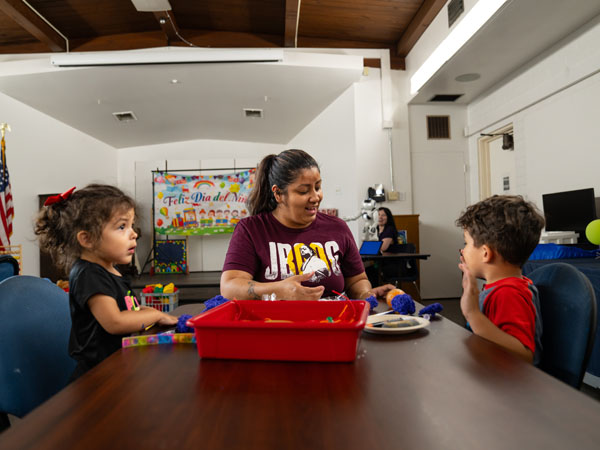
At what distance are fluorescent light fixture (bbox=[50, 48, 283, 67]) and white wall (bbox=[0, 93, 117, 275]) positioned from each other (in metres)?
1.37

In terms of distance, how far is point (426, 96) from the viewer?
213 inches

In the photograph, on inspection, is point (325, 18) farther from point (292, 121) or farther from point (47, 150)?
point (47, 150)

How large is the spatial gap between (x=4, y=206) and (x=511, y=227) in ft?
→ 17.1

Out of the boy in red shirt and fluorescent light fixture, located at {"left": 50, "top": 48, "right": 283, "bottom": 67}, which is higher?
fluorescent light fixture, located at {"left": 50, "top": 48, "right": 283, "bottom": 67}

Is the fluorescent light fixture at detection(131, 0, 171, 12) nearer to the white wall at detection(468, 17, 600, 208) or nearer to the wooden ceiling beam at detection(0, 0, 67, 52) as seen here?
the wooden ceiling beam at detection(0, 0, 67, 52)

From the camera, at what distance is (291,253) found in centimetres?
153

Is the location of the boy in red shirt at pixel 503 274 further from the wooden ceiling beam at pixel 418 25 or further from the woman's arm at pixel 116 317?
the wooden ceiling beam at pixel 418 25

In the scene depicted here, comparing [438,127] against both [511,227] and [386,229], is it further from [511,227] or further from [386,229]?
[511,227]

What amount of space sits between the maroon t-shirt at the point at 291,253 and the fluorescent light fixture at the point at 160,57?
3.46 m

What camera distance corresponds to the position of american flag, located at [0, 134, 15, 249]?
183 inches

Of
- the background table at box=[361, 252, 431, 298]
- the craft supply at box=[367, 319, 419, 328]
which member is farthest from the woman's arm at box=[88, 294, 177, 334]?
the background table at box=[361, 252, 431, 298]

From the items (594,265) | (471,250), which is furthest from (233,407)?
(594,265)

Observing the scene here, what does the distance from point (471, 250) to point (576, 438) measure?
0.76 m

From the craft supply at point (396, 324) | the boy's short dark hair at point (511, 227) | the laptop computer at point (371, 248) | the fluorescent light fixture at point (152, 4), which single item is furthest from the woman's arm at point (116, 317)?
the fluorescent light fixture at point (152, 4)
